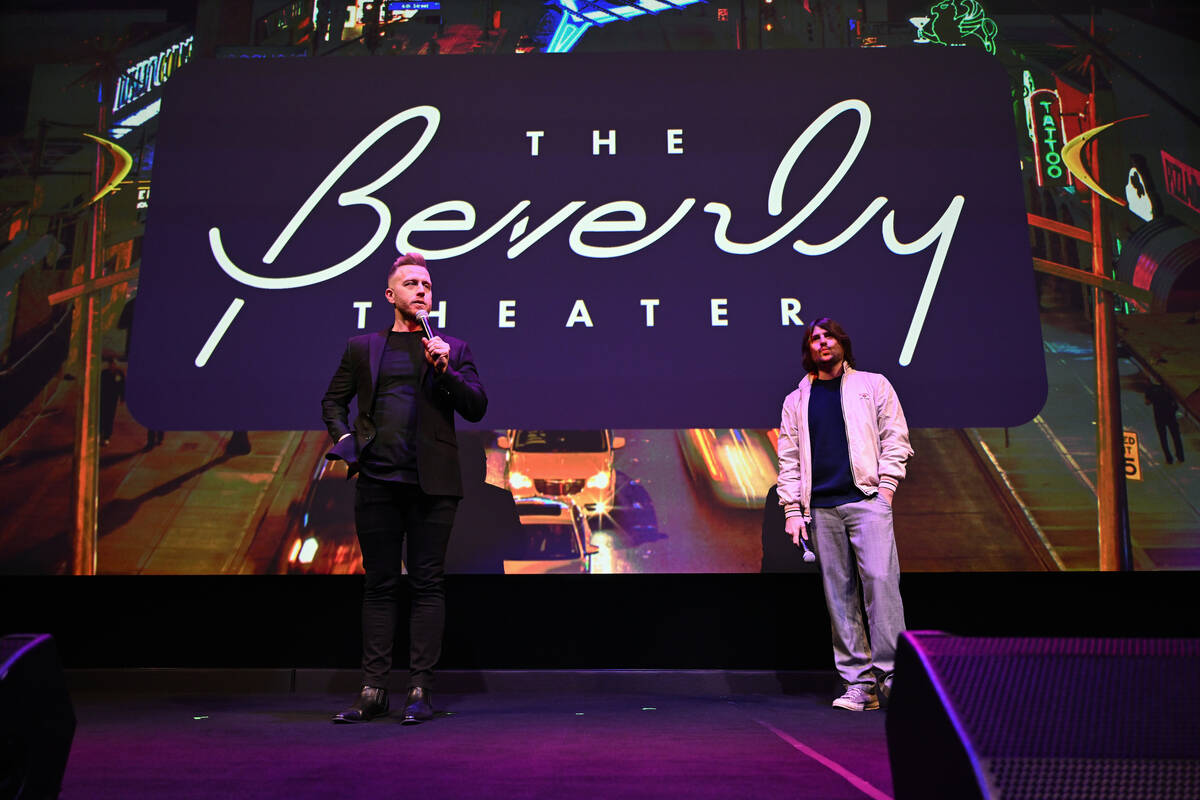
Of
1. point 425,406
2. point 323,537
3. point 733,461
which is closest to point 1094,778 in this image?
point 425,406

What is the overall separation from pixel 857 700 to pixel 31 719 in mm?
2187

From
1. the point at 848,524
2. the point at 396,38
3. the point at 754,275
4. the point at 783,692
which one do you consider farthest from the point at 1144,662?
the point at 396,38

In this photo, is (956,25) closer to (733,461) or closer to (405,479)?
(733,461)

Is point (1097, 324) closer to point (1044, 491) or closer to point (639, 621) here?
point (1044, 491)

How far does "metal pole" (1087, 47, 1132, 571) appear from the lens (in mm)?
3160

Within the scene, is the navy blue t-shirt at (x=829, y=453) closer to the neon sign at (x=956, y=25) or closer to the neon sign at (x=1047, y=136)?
the neon sign at (x=1047, y=136)

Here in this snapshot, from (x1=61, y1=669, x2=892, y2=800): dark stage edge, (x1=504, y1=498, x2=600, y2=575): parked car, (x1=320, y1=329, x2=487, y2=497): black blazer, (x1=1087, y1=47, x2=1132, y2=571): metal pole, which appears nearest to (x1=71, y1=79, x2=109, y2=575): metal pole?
(x1=61, y1=669, x2=892, y2=800): dark stage edge

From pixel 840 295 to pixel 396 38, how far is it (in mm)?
2098

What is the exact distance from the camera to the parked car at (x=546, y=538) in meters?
3.17

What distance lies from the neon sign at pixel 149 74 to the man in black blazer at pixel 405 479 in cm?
189

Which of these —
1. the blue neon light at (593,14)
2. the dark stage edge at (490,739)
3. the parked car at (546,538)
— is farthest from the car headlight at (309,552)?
the blue neon light at (593,14)

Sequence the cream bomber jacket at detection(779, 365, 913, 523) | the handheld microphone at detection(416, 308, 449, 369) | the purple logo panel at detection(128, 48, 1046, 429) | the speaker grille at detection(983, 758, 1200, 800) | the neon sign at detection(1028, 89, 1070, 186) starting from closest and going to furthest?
the speaker grille at detection(983, 758, 1200, 800) < the handheld microphone at detection(416, 308, 449, 369) < the cream bomber jacket at detection(779, 365, 913, 523) < the purple logo panel at detection(128, 48, 1046, 429) < the neon sign at detection(1028, 89, 1070, 186)

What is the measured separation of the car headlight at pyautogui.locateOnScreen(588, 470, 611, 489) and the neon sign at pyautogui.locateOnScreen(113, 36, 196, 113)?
95.1 inches

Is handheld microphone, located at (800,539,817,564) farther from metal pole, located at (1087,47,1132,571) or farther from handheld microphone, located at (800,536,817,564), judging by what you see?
metal pole, located at (1087,47,1132,571)
